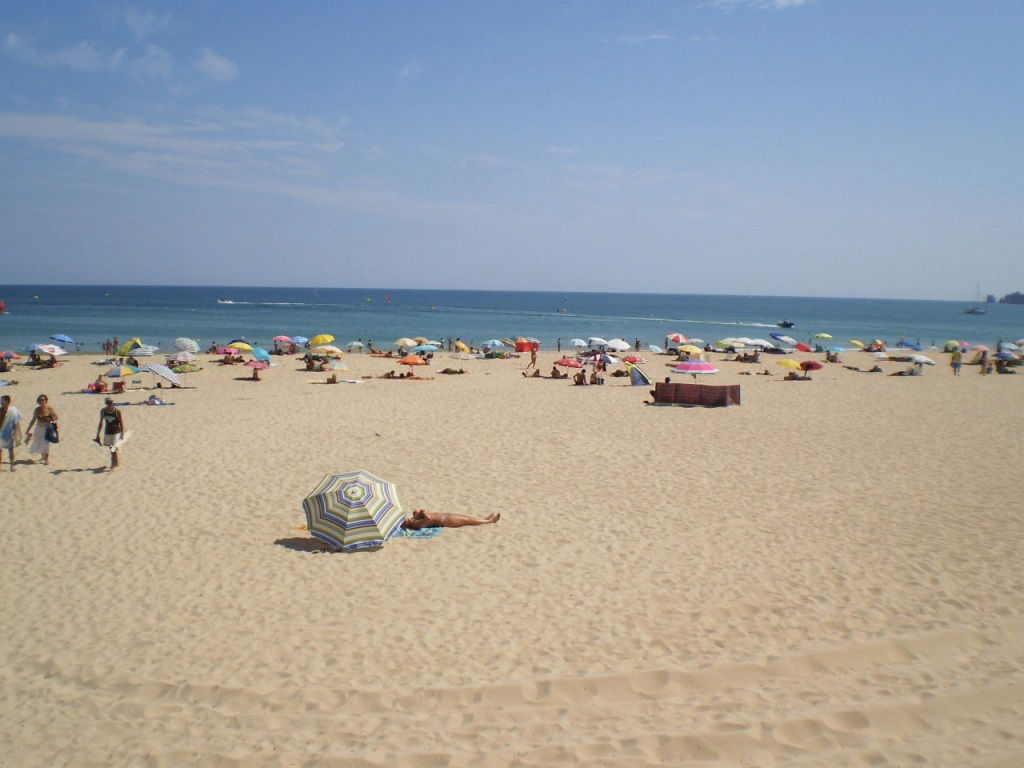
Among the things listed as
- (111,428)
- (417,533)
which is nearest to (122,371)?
(111,428)

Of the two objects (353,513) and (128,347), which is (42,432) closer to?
(353,513)

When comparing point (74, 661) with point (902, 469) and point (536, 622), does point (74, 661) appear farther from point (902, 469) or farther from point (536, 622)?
point (902, 469)

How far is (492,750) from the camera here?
439 centimetres

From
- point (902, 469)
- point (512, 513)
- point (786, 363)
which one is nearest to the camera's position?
point (512, 513)

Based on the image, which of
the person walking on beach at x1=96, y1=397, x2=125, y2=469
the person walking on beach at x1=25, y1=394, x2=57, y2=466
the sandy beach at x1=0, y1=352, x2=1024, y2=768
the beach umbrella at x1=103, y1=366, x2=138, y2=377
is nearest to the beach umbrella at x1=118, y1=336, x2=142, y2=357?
the beach umbrella at x1=103, y1=366, x2=138, y2=377

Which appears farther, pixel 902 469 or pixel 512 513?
pixel 902 469

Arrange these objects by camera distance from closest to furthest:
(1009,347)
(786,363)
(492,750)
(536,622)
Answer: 1. (492,750)
2. (536,622)
3. (786,363)
4. (1009,347)

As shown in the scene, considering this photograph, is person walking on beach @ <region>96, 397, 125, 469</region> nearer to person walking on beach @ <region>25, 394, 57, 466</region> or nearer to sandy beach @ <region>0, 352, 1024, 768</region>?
sandy beach @ <region>0, 352, 1024, 768</region>

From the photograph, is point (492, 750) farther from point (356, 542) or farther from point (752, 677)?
point (356, 542)

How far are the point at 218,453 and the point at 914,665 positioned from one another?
38.8ft

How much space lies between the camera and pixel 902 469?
39.7ft

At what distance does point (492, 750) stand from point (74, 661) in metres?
3.74

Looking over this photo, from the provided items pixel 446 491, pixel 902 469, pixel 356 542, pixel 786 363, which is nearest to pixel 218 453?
pixel 446 491

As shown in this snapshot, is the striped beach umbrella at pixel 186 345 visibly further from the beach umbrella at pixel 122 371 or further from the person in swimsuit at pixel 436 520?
the person in swimsuit at pixel 436 520
